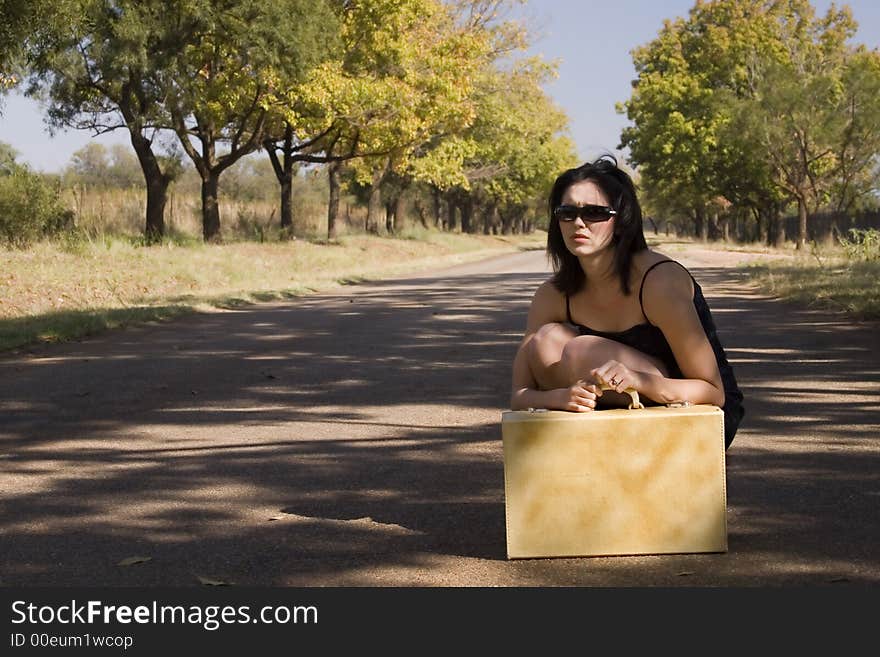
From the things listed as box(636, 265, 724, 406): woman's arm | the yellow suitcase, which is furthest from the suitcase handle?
box(636, 265, 724, 406): woman's arm

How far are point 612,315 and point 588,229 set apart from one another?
14.6 inches

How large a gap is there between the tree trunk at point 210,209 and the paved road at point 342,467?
21068 mm

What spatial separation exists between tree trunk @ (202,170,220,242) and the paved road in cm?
2107

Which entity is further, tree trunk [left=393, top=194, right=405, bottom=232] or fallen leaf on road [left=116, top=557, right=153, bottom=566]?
tree trunk [left=393, top=194, right=405, bottom=232]

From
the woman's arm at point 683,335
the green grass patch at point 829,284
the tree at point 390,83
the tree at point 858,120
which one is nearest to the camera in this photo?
the woman's arm at point 683,335

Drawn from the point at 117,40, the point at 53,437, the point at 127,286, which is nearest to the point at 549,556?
the point at 53,437

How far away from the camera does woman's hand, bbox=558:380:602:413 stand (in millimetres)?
4793

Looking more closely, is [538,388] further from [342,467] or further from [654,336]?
[342,467]

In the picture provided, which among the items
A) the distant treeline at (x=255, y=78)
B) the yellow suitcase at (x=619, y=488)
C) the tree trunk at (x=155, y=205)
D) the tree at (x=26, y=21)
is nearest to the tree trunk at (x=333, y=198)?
the distant treeline at (x=255, y=78)

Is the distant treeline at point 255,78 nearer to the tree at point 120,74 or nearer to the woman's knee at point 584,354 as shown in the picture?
the tree at point 120,74

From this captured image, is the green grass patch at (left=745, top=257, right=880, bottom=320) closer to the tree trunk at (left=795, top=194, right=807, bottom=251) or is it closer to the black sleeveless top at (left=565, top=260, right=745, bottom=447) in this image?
the black sleeveless top at (left=565, top=260, right=745, bottom=447)

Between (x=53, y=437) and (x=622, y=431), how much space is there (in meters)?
4.38

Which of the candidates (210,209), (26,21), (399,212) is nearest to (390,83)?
(210,209)

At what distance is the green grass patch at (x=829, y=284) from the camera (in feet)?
55.9
